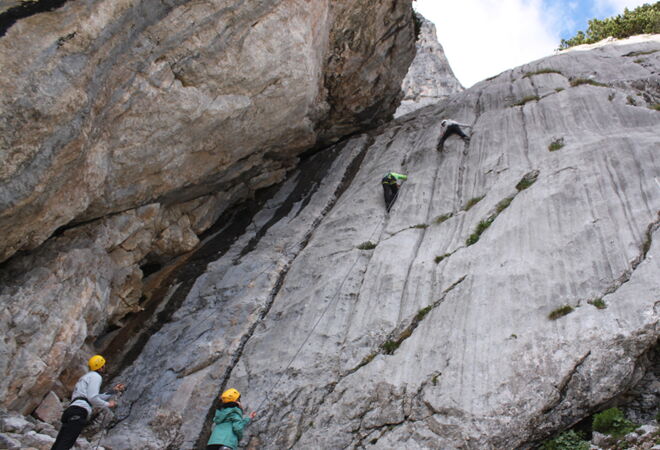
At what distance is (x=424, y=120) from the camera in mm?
27531

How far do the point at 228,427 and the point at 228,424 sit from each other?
0.08 meters

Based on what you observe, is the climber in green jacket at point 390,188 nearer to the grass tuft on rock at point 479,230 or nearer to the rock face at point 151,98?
the grass tuft on rock at point 479,230

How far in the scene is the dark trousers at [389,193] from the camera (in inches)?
808

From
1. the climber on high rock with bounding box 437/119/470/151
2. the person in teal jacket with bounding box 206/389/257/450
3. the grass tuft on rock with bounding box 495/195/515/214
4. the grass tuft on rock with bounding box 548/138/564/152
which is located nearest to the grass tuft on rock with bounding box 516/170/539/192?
the grass tuft on rock with bounding box 495/195/515/214

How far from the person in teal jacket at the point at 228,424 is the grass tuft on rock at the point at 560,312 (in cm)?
771

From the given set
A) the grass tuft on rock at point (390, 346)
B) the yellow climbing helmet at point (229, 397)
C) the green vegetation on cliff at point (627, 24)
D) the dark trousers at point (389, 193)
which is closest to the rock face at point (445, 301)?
the grass tuft on rock at point (390, 346)

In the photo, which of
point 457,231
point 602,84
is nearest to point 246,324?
point 457,231

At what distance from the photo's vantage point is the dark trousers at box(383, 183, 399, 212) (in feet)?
67.4

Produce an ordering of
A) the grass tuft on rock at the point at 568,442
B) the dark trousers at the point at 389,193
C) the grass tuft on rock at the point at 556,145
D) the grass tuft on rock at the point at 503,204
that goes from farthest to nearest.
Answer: the dark trousers at the point at 389,193, the grass tuft on rock at the point at 556,145, the grass tuft on rock at the point at 503,204, the grass tuft on rock at the point at 568,442

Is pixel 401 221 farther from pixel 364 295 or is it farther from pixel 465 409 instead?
pixel 465 409

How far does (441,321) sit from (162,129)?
9.96 metres

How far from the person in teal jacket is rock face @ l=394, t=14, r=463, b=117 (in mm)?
42501

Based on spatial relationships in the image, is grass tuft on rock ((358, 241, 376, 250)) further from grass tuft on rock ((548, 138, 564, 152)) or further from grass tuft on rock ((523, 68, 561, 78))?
grass tuft on rock ((523, 68, 561, 78))

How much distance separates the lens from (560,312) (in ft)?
42.4
